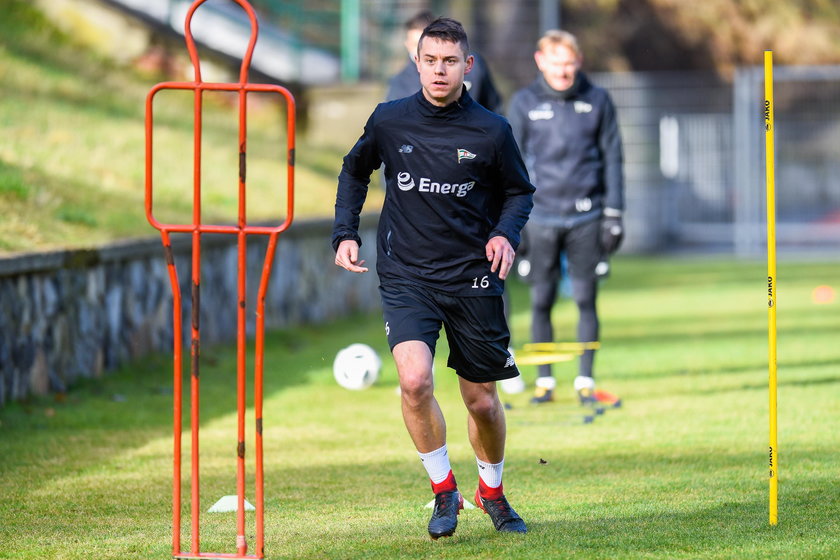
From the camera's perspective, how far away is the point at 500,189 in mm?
6039

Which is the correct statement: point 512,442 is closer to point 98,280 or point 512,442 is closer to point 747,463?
point 747,463

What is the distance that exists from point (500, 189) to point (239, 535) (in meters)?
1.83

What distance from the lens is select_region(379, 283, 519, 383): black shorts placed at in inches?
231

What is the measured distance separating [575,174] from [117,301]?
370 cm

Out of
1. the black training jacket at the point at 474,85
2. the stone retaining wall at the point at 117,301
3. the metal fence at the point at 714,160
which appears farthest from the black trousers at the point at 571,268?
the metal fence at the point at 714,160

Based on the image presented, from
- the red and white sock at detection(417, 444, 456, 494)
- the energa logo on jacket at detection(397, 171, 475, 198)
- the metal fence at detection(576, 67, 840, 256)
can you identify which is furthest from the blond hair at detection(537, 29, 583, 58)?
the metal fence at detection(576, 67, 840, 256)

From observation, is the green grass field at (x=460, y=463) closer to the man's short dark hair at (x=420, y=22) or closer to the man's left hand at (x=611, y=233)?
the man's left hand at (x=611, y=233)

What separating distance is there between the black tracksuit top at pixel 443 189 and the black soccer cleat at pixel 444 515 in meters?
0.81

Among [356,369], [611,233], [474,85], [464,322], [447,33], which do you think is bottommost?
[356,369]

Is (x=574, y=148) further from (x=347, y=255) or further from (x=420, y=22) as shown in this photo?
(x=347, y=255)

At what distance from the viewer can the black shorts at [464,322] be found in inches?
231

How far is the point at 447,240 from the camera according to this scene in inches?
232

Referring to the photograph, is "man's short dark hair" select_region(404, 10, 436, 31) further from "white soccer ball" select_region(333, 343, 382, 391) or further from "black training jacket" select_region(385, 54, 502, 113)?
"white soccer ball" select_region(333, 343, 382, 391)

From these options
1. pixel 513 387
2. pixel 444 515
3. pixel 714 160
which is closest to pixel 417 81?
pixel 513 387
